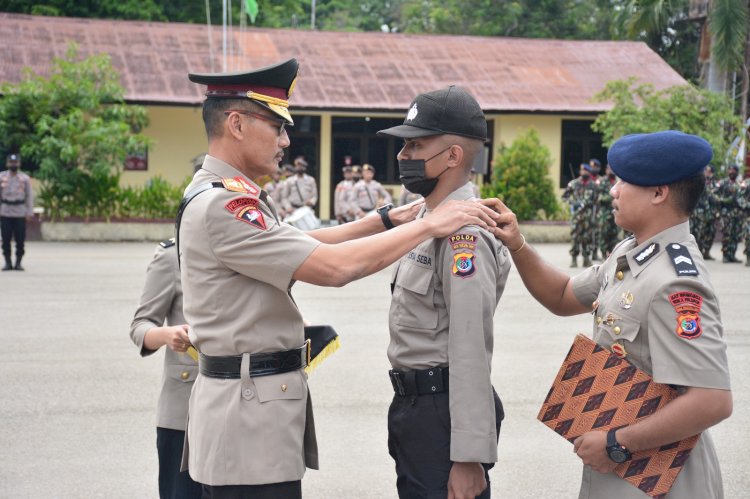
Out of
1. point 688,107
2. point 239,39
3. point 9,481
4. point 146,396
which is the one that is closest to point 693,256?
point 9,481

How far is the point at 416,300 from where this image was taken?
3234mm

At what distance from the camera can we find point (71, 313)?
448 inches

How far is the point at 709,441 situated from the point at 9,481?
13.5 ft

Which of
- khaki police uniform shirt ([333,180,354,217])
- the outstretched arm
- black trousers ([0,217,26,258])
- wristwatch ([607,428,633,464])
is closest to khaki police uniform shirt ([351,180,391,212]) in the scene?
khaki police uniform shirt ([333,180,354,217])

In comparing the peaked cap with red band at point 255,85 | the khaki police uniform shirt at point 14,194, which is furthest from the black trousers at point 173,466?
the khaki police uniform shirt at point 14,194

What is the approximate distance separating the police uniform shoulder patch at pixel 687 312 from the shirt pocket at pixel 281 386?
1181mm

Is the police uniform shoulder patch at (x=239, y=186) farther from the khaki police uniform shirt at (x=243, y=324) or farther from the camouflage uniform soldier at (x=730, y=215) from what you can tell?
the camouflage uniform soldier at (x=730, y=215)

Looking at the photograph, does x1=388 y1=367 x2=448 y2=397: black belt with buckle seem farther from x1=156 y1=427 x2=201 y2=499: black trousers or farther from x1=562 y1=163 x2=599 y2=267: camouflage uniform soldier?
x1=562 y1=163 x2=599 y2=267: camouflage uniform soldier

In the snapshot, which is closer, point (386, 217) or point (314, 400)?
point (386, 217)

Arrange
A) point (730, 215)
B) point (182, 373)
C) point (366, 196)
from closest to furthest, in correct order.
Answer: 1. point (182, 373)
2. point (730, 215)
3. point (366, 196)

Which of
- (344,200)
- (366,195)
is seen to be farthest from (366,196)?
(344,200)

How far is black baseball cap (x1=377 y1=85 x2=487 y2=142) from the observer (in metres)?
3.28

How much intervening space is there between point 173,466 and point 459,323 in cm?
170

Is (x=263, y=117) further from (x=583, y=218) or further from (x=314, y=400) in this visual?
(x=583, y=218)
